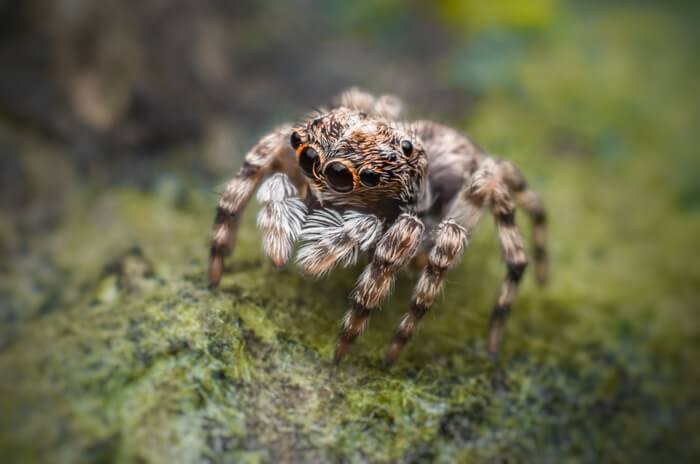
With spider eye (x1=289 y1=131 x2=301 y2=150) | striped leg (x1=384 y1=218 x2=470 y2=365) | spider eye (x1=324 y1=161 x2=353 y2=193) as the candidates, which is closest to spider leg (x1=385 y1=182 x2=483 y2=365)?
striped leg (x1=384 y1=218 x2=470 y2=365)

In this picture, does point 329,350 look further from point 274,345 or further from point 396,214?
point 396,214

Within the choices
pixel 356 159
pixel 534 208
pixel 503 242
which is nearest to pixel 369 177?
pixel 356 159

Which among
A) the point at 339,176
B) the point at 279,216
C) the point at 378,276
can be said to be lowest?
the point at 378,276

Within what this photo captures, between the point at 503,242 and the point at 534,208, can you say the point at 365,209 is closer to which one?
the point at 503,242

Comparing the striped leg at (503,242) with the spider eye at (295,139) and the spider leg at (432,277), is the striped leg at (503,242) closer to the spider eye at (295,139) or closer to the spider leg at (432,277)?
the spider leg at (432,277)

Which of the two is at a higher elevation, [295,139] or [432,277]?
[295,139]

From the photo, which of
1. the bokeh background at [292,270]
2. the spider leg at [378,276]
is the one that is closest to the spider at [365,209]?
the spider leg at [378,276]
